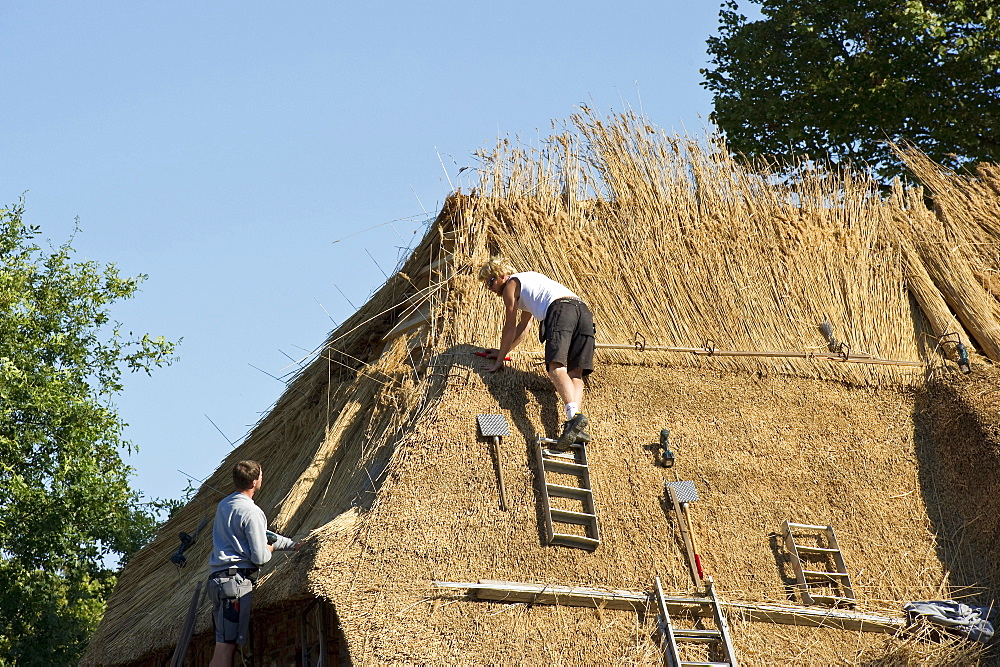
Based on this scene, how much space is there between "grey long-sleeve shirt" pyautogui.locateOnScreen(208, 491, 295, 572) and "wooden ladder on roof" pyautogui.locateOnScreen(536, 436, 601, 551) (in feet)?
4.88

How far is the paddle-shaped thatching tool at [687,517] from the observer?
662 cm

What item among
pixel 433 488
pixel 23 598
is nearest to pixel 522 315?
pixel 433 488

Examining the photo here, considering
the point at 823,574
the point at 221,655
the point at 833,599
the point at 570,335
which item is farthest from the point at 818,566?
the point at 221,655

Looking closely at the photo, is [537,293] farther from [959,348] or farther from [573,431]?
[959,348]

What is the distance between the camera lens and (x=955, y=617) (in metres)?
6.86

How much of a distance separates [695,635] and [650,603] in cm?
30

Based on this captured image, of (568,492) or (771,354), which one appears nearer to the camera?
(568,492)

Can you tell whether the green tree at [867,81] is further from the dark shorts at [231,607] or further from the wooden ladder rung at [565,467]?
the dark shorts at [231,607]

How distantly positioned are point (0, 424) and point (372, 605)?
30.4ft

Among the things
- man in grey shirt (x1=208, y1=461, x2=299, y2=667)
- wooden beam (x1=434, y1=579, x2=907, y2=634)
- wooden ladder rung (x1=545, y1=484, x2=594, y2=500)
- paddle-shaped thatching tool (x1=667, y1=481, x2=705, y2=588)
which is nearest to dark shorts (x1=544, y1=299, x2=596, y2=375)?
wooden ladder rung (x1=545, y1=484, x2=594, y2=500)

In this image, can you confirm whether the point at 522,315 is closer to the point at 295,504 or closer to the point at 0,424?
the point at 295,504

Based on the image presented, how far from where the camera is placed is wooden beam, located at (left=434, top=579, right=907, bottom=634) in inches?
240

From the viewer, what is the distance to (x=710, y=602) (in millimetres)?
6488

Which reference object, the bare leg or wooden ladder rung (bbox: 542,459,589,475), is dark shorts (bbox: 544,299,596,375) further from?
the bare leg
